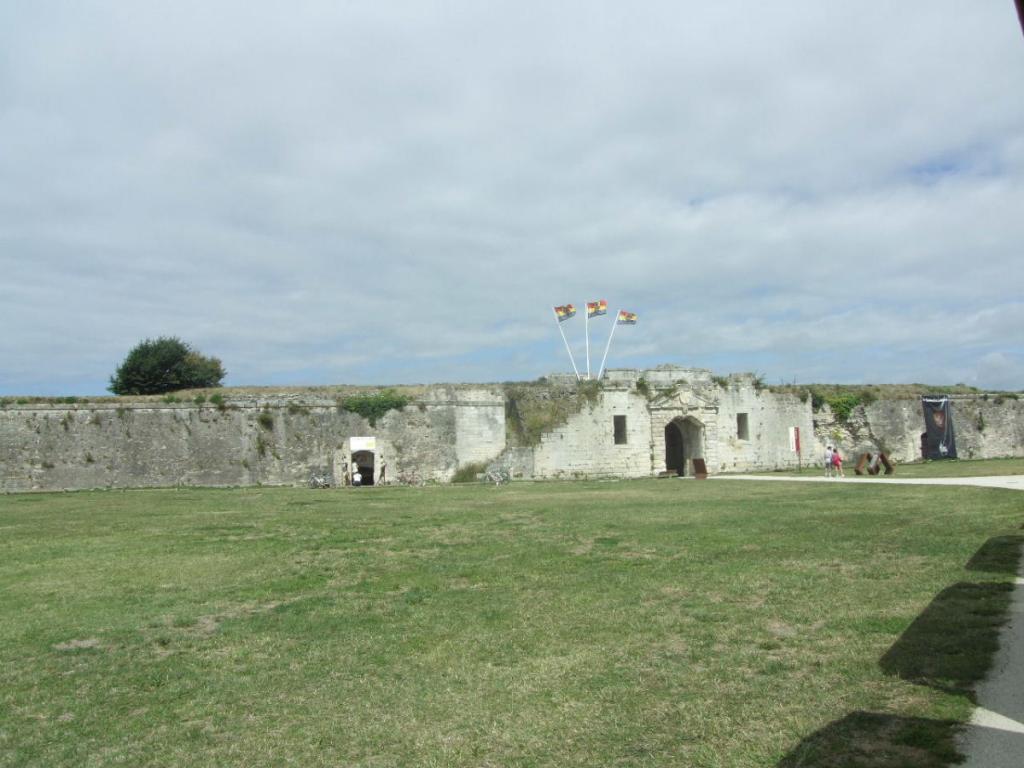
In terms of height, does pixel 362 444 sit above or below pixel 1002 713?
above

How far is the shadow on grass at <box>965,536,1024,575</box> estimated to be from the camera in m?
8.05

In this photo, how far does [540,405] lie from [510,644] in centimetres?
A: 2375

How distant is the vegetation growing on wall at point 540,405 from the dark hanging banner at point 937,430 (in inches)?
618

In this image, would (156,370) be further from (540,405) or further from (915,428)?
(915,428)

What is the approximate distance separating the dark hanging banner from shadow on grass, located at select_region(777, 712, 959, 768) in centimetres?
3446

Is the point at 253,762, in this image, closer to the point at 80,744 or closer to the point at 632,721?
the point at 80,744

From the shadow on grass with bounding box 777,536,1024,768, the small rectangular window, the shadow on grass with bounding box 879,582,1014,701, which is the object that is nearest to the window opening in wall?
the small rectangular window

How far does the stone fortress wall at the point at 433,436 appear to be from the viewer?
26.9 metres

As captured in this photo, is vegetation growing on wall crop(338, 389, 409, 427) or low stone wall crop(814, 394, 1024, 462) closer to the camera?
vegetation growing on wall crop(338, 389, 409, 427)

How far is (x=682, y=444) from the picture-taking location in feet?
107

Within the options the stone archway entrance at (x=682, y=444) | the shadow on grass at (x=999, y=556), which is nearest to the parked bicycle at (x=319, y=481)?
the stone archway entrance at (x=682, y=444)

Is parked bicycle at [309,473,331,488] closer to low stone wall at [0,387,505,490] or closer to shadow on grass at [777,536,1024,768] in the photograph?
low stone wall at [0,387,505,490]

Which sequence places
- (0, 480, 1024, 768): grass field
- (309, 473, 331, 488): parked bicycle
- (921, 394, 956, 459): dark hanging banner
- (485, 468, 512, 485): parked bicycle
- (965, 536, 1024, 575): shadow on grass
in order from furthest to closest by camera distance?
(921, 394, 956, 459): dark hanging banner < (485, 468, 512, 485): parked bicycle < (309, 473, 331, 488): parked bicycle < (965, 536, 1024, 575): shadow on grass < (0, 480, 1024, 768): grass field

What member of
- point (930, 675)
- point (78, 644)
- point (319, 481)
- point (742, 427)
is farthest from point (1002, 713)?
point (742, 427)
